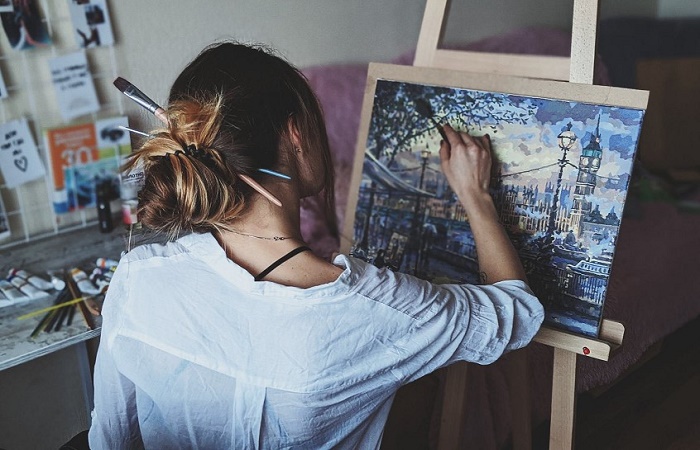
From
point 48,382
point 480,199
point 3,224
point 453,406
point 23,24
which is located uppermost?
point 23,24

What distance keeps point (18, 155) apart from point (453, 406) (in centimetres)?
112

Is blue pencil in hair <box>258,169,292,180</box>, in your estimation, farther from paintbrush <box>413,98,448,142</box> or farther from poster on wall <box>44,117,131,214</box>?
poster on wall <box>44,117,131,214</box>

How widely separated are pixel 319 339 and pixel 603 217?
57 centimetres

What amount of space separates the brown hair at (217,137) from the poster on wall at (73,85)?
0.83 metres

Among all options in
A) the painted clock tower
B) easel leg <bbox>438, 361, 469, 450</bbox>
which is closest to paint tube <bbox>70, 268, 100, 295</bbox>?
easel leg <bbox>438, 361, 469, 450</bbox>

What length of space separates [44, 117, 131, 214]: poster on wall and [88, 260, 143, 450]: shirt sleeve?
82 centimetres

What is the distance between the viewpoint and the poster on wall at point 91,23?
166 centimetres

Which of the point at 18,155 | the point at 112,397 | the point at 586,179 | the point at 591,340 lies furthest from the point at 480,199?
the point at 18,155

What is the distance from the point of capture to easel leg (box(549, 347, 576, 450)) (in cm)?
121

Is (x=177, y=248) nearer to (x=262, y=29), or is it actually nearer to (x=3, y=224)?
(x=3, y=224)

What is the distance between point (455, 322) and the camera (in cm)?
93

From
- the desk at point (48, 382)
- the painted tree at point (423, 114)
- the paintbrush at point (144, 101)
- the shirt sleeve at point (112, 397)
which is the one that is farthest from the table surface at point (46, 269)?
the painted tree at point (423, 114)

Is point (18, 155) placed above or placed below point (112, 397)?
above

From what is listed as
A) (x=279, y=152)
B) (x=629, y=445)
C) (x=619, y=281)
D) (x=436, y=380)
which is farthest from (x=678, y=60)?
(x=279, y=152)
